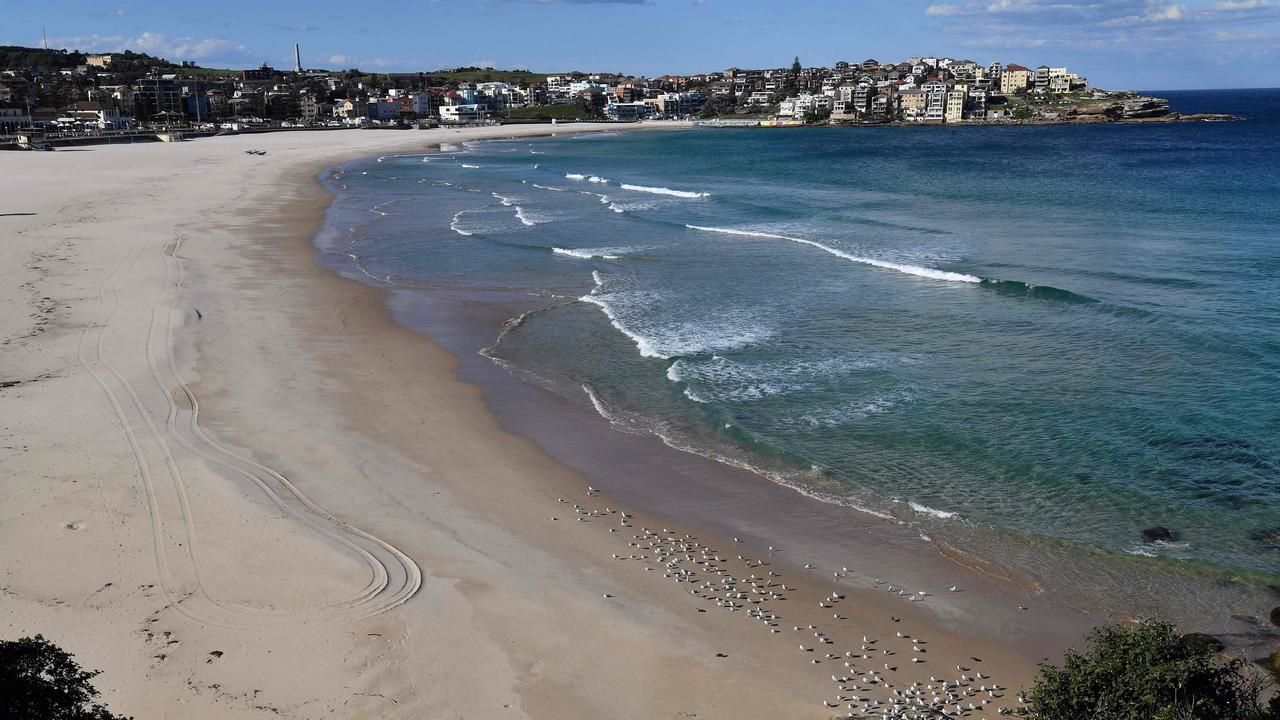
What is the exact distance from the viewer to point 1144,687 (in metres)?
7.55

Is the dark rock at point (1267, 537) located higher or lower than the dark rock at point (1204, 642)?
higher

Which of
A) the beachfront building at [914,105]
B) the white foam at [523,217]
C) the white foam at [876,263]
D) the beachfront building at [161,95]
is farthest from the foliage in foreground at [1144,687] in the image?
the beachfront building at [914,105]

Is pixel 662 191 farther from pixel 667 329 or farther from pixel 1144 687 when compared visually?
pixel 1144 687

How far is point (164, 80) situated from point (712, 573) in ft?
647

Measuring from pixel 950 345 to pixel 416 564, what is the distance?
1639 centimetres

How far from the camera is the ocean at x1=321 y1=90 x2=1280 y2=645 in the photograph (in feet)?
46.9

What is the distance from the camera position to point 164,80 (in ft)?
574

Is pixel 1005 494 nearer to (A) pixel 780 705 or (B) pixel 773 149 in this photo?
(A) pixel 780 705

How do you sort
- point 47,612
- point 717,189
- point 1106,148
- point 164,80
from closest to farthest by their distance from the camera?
point 47,612 < point 717,189 < point 1106,148 < point 164,80

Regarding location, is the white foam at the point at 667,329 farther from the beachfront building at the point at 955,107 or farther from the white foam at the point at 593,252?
the beachfront building at the point at 955,107

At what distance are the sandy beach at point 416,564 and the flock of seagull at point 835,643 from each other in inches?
1.7

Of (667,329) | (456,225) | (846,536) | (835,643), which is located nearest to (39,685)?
(835,643)

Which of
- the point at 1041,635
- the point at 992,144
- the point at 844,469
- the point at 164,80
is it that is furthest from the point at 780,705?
the point at 164,80

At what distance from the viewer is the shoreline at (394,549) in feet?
32.1
